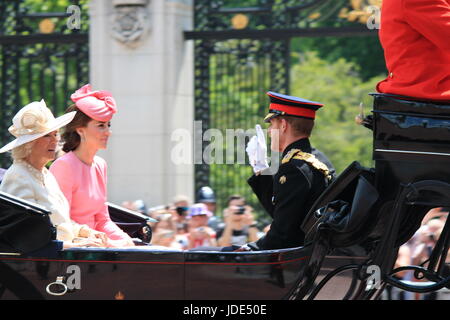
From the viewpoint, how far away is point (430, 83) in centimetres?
363

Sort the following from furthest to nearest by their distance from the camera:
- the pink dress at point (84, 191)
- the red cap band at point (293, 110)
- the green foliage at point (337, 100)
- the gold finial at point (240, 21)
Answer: the green foliage at point (337, 100), the gold finial at point (240, 21), the pink dress at point (84, 191), the red cap band at point (293, 110)

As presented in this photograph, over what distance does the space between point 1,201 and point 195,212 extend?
247 centimetres

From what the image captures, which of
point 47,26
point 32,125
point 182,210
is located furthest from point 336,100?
point 32,125

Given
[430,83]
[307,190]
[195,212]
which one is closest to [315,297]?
[307,190]

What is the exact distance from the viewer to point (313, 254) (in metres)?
3.77

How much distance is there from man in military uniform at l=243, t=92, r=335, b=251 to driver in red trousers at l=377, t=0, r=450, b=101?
0.50 metres

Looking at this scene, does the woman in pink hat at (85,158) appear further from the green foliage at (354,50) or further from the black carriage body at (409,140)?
the green foliage at (354,50)

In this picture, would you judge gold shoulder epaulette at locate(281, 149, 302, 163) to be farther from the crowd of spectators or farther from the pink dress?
the crowd of spectators

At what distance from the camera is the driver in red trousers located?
3.57 metres

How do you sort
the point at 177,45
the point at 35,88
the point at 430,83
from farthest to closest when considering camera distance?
the point at 35,88 < the point at 177,45 < the point at 430,83

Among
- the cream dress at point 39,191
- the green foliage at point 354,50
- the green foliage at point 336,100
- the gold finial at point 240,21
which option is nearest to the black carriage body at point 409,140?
the cream dress at point 39,191

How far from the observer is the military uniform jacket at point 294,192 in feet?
12.9

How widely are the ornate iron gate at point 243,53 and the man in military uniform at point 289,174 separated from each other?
13.9 feet
